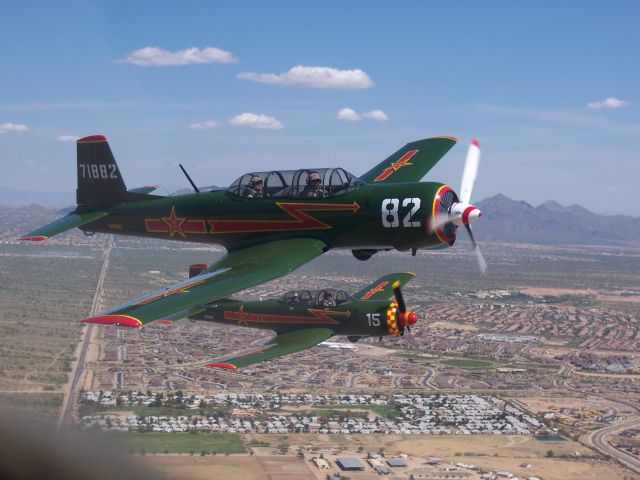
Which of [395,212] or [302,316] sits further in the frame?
[302,316]

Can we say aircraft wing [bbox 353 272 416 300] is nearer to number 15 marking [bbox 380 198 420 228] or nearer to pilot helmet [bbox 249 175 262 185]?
number 15 marking [bbox 380 198 420 228]

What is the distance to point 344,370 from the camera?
7444 centimetres

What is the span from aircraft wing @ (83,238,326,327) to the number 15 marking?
179cm

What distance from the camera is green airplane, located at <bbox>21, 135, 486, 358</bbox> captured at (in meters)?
18.5

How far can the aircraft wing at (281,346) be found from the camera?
21597 mm

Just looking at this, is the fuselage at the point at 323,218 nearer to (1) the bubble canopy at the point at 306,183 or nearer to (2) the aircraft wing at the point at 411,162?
(1) the bubble canopy at the point at 306,183

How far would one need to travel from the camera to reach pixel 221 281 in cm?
1777

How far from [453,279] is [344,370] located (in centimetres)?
7829

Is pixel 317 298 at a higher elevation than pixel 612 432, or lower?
higher

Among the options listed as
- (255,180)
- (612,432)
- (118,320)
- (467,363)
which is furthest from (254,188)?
(467,363)

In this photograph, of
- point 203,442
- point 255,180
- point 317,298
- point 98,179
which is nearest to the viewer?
point 255,180

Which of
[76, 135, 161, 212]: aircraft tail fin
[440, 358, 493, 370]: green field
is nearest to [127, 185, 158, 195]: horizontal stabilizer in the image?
[76, 135, 161, 212]: aircraft tail fin

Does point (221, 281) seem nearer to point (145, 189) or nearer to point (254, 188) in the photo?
point (254, 188)

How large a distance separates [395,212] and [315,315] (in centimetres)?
927
